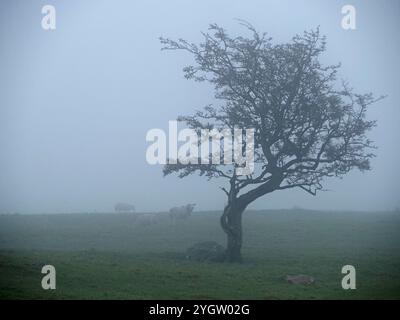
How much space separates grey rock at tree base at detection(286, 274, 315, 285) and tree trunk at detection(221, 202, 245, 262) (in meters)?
6.50

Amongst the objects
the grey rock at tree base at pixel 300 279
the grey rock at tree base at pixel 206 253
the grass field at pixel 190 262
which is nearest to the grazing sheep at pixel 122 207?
the grass field at pixel 190 262

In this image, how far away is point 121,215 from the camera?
57.4 meters

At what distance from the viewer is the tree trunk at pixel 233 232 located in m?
33.9

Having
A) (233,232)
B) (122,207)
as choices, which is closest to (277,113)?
(233,232)

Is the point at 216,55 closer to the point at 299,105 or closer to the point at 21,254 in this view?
the point at 299,105

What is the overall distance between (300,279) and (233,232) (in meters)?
7.77

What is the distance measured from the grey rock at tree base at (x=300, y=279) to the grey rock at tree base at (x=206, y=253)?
741 centimetres

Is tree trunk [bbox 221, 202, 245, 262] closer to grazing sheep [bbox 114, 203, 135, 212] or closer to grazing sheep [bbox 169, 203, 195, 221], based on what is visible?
grazing sheep [bbox 169, 203, 195, 221]

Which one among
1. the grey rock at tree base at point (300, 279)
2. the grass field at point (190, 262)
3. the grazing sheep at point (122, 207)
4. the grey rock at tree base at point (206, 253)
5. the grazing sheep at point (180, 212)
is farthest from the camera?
the grazing sheep at point (122, 207)

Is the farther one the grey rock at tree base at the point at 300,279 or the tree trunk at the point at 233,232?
the tree trunk at the point at 233,232

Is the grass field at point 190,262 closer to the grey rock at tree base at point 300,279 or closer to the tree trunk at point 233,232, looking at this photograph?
the grey rock at tree base at point 300,279

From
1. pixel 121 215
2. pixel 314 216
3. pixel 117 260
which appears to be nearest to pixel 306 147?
pixel 117 260

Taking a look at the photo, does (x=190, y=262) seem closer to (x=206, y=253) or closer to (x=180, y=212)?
(x=206, y=253)
